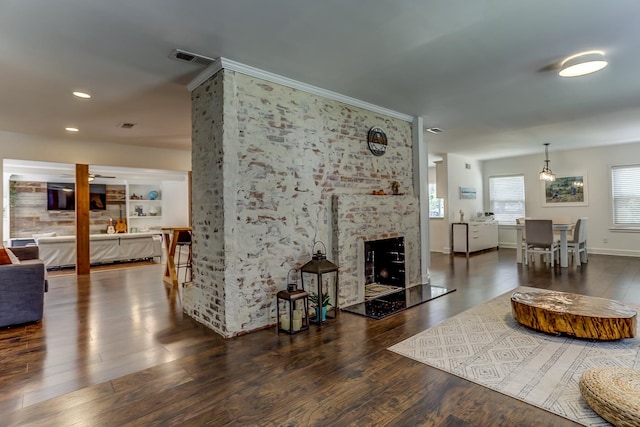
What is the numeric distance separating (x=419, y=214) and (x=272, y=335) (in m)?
3.18

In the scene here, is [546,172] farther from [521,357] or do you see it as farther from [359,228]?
[521,357]

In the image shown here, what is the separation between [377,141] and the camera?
486cm

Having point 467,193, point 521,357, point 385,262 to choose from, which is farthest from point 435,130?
point 521,357

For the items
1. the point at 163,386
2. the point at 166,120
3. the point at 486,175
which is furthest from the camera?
the point at 486,175

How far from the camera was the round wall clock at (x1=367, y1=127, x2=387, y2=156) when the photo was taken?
4773mm

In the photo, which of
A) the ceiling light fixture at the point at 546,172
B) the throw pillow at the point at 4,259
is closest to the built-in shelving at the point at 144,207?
the throw pillow at the point at 4,259

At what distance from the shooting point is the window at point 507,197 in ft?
31.8

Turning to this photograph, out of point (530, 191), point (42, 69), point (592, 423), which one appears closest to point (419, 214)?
point (592, 423)

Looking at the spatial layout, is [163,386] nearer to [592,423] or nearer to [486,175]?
[592,423]

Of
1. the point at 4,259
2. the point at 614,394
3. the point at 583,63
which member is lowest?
the point at 614,394

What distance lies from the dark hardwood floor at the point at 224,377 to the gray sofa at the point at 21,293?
0.53ft

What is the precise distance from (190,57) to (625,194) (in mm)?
9925

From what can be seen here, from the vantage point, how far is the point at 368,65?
3.44 metres

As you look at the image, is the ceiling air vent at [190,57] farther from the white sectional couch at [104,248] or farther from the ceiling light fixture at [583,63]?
the white sectional couch at [104,248]
